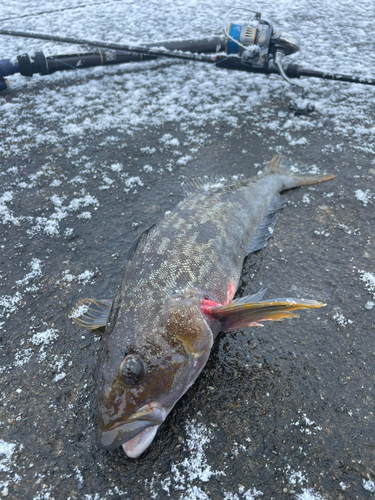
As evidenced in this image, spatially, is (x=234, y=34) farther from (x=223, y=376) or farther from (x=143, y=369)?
(x=143, y=369)

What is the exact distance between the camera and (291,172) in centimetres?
422

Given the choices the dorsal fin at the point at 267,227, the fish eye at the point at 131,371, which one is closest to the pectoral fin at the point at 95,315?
the fish eye at the point at 131,371

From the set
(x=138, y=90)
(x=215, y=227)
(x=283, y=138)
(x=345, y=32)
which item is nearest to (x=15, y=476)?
(x=215, y=227)

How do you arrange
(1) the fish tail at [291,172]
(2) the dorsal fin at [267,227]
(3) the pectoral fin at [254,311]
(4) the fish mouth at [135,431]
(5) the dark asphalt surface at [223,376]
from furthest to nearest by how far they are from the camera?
(1) the fish tail at [291,172]
(2) the dorsal fin at [267,227]
(3) the pectoral fin at [254,311]
(5) the dark asphalt surface at [223,376]
(4) the fish mouth at [135,431]

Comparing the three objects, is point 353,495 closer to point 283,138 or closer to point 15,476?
point 15,476

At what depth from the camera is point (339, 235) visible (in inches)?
144

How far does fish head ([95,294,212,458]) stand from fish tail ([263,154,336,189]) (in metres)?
2.32

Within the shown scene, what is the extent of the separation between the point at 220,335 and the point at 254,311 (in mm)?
536

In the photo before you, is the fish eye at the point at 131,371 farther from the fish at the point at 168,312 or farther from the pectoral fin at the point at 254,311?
the pectoral fin at the point at 254,311

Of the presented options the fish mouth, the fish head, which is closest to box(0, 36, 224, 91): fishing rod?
the fish head

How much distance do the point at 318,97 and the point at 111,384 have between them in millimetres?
5194

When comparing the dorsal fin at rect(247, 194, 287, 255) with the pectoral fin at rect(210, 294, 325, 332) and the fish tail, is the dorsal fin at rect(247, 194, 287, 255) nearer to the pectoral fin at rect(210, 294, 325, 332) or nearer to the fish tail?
the fish tail

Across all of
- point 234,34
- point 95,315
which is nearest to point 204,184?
point 95,315

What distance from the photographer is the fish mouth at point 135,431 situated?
78.4 inches
